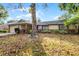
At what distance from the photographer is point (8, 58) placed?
2.00 m

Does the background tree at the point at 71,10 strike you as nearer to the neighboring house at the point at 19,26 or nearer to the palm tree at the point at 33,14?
the palm tree at the point at 33,14

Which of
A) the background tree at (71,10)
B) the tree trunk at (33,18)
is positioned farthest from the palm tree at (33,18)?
the background tree at (71,10)

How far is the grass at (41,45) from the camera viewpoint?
201cm

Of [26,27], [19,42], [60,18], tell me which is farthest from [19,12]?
[60,18]

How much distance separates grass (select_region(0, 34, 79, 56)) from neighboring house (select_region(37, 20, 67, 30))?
90 millimetres

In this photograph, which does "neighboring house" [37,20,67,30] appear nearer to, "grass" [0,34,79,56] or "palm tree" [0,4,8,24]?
"grass" [0,34,79,56]

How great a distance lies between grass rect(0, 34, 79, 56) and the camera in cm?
201

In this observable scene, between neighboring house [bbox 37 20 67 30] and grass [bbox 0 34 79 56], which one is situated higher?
neighboring house [bbox 37 20 67 30]

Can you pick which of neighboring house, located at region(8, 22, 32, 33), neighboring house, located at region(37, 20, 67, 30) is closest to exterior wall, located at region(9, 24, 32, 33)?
neighboring house, located at region(8, 22, 32, 33)

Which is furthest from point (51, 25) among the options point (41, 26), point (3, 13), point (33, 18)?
point (3, 13)

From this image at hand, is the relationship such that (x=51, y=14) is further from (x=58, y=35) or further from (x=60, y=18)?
(x=58, y=35)

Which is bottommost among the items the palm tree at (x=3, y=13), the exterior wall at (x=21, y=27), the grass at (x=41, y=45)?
the grass at (x=41, y=45)

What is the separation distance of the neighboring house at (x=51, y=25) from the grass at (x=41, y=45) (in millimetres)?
90

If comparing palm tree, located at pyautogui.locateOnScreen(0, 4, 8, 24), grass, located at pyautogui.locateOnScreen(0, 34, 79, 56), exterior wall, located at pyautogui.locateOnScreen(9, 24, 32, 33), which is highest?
palm tree, located at pyautogui.locateOnScreen(0, 4, 8, 24)
